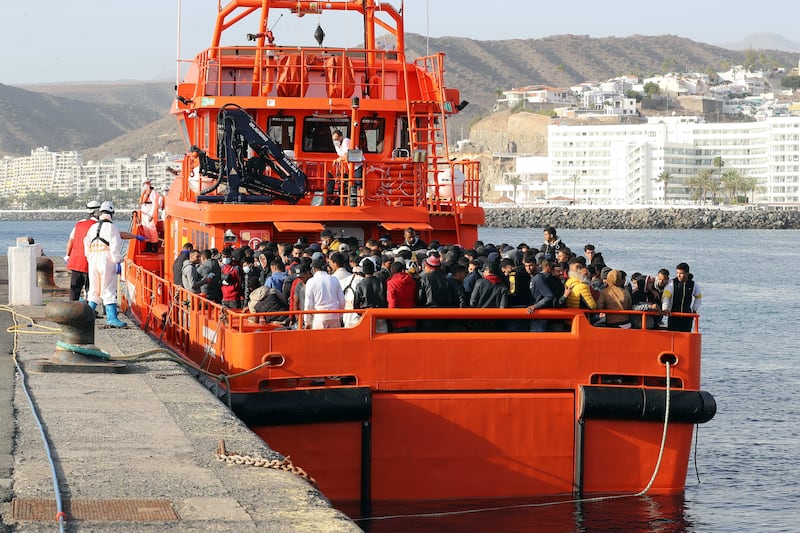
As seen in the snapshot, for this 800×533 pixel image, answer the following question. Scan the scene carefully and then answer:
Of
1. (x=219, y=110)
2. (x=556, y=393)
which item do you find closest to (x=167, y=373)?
(x=556, y=393)

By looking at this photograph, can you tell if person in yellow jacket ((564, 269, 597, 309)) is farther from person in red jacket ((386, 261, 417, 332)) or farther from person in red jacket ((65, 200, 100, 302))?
person in red jacket ((65, 200, 100, 302))

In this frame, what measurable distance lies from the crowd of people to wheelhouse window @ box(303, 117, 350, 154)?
4000 mm

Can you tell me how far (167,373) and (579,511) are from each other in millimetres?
4321

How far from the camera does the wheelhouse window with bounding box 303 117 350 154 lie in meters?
18.3

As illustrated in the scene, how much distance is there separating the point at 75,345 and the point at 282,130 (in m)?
6.64

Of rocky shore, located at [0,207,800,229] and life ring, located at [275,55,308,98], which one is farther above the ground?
life ring, located at [275,55,308,98]

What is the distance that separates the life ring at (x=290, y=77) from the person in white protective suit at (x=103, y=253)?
450cm

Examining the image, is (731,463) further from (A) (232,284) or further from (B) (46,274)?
(B) (46,274)

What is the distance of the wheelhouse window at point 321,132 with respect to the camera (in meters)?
18.3

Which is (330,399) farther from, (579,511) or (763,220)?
(763,220)

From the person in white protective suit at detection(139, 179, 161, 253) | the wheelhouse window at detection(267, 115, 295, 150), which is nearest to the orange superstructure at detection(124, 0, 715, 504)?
the wheelhouse window at detection(267, 115, 295, 150)

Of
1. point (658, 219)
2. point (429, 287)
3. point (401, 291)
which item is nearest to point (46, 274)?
point (401, 291)

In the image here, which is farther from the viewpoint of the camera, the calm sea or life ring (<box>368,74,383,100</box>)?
life ring (<box>368,74,383,100</box>)

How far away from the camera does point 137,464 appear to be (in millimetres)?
8688
